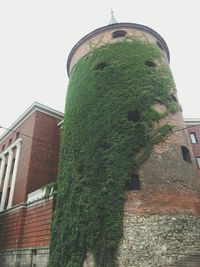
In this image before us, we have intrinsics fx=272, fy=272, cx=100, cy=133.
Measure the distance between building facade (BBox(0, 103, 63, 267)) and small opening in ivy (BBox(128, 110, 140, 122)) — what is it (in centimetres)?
758

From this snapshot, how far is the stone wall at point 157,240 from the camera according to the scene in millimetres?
12477

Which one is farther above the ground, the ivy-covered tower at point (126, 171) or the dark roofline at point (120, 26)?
the dark roofline at point (120, 26)

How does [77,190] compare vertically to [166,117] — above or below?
below

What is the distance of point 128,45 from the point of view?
20.0 m

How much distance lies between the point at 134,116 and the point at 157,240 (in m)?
7.21

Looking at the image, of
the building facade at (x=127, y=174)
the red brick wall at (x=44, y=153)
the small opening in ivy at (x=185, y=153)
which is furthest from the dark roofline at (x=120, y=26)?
the small opening in ivy at (x=185, y=153)

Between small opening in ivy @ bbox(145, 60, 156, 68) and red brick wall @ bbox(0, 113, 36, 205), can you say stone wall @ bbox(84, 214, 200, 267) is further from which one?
red brick wall @ bbox(0, 113, 36, 205)

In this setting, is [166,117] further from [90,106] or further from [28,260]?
[28,260]

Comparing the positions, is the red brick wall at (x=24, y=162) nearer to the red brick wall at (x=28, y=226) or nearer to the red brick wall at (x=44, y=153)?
the red brick wall at (x=44, y=153)

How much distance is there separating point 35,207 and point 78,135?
647cm

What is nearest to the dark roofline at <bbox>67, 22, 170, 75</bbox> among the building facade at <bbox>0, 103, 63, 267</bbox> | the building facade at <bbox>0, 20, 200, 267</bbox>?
the building facade at <bbox>0, 20, 200, 267</bbox>

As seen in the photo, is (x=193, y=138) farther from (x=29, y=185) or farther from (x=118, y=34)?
(x=29, y=185)

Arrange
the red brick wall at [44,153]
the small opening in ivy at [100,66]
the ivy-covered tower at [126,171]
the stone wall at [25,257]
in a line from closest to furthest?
the ivy-covered tower at [126,171]
the stone wall at [25,257]
the small opening in ivy at [100,66]
the red brick wall at [44,153]

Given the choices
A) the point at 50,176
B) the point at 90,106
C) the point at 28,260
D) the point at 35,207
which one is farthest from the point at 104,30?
the point at 28,260
